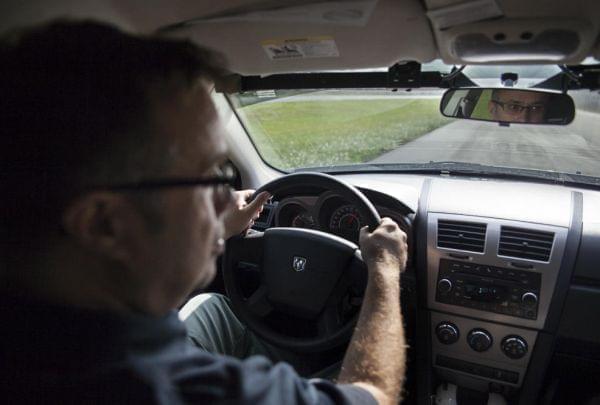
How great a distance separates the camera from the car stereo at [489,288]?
2.51m

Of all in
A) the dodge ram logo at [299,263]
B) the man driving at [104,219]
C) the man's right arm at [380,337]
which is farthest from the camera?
the dodge ram logo at [299,263]

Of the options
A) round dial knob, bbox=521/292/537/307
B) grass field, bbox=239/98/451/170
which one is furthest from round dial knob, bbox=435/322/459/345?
grass field, bbox=239/98/451/170

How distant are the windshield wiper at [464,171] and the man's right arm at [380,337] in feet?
4.55

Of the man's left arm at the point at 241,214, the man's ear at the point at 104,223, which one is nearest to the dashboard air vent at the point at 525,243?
the man's left arm at the point at 241,214

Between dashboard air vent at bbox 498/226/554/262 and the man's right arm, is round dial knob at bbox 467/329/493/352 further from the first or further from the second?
the man's right arm

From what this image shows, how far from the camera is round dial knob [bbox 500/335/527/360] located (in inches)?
103

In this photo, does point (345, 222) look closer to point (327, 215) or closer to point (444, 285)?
point (327, 215)

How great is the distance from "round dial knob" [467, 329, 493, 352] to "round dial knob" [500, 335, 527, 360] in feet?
0.24

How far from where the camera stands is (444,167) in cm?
324

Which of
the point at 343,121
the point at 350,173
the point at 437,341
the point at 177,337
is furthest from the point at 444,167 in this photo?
the point at 343,121

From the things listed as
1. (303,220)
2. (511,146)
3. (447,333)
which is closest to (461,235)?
(447,333)

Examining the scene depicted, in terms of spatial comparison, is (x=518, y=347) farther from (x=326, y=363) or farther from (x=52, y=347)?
(x=52, y=347)

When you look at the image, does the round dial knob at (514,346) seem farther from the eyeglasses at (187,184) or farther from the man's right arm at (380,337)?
the eyeglasses at (187,184)

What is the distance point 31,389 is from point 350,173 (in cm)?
268
